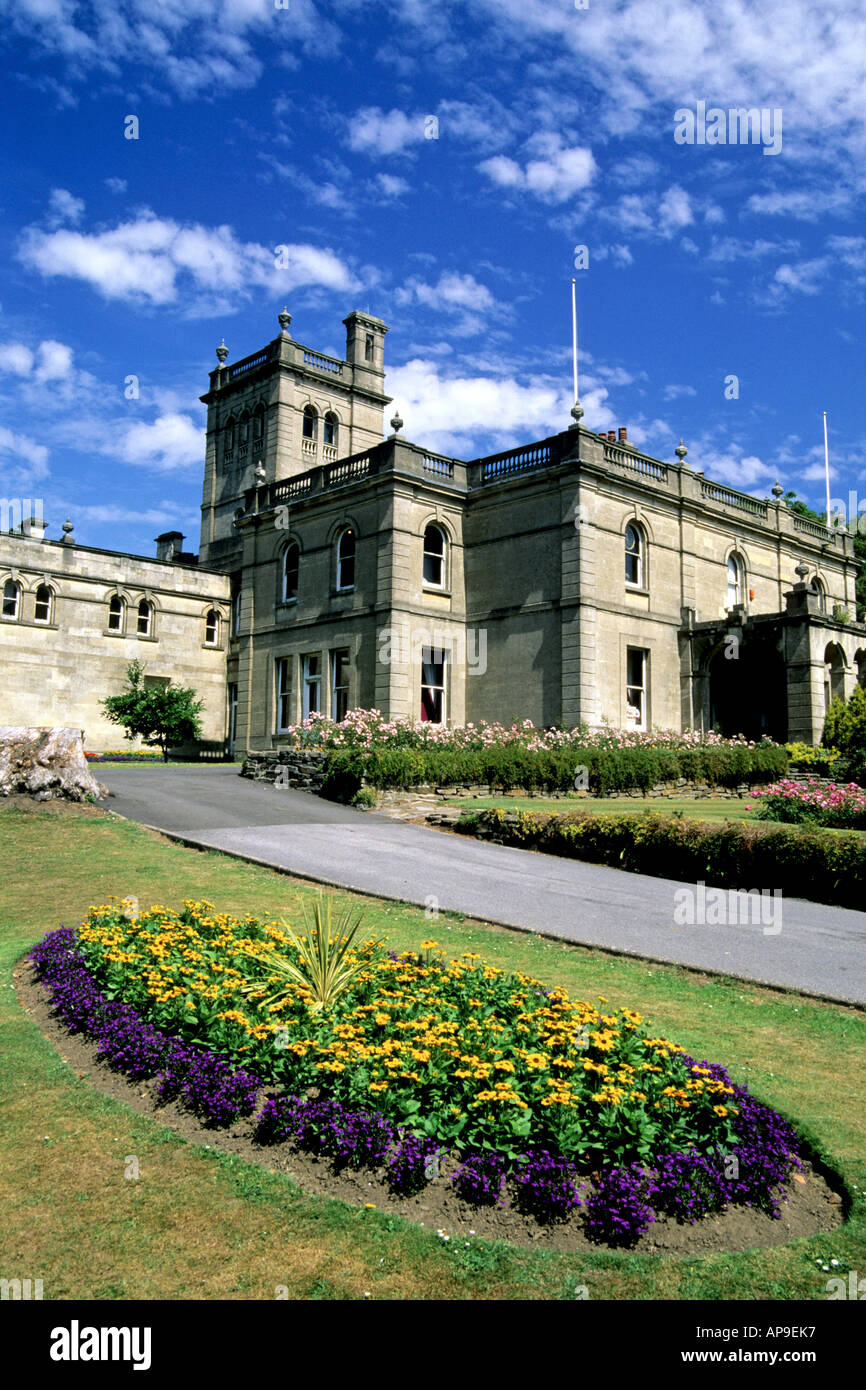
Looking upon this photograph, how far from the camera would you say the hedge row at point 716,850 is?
40.6 feet

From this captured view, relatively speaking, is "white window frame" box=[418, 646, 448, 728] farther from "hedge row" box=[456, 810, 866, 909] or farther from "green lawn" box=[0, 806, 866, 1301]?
"green lawn" box=[0, 806, 866, 1301]

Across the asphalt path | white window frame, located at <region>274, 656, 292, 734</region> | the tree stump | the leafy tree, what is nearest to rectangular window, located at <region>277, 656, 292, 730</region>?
white window frame, located at <region>274, 656, 292, 734</region>

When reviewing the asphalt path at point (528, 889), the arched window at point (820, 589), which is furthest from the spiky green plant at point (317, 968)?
the arched window at point (820, 589)

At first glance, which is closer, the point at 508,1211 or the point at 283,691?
the point at 508,1211

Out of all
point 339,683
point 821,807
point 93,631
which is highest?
point 93,631

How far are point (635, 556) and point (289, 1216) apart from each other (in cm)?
2758

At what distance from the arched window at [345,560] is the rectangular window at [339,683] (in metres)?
2.29

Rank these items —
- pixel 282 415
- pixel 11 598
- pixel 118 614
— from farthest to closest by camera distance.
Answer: pixel 282 415 → pixel 118 614 → pixel 11 598

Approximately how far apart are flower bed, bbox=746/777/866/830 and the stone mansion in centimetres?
1100

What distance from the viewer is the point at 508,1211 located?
14.9 feet

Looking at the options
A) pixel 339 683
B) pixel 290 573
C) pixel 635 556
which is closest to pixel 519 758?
pixel 339 683

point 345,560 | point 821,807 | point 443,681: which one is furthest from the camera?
point 345,560

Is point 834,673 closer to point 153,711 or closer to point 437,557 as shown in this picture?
point 437,557
